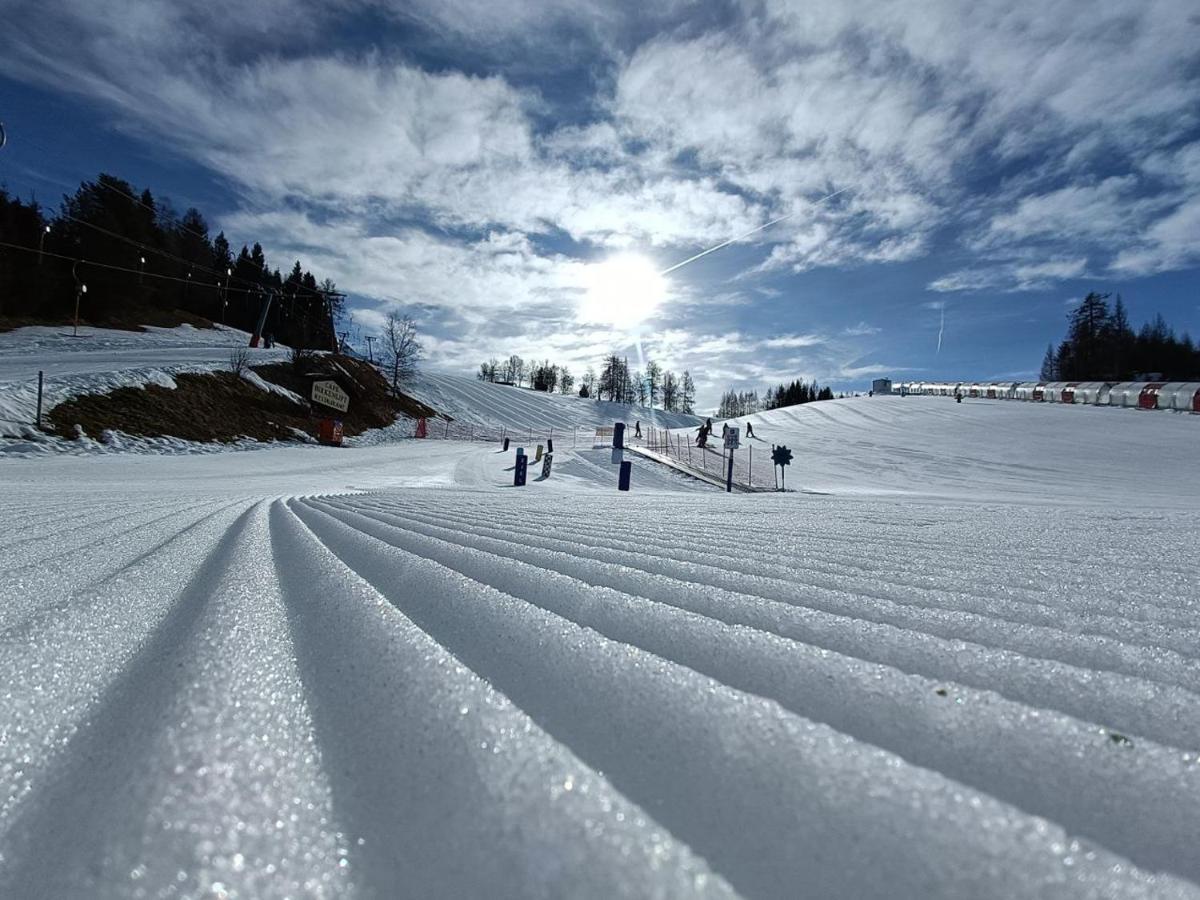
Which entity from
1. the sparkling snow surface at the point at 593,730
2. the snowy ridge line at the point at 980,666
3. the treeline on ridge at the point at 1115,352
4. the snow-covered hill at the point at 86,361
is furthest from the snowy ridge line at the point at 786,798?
the treeline on ridge at the point at 1115,352

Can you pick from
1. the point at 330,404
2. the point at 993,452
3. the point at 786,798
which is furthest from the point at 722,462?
the point at 786,798

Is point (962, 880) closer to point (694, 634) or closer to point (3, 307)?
point (694, 634)

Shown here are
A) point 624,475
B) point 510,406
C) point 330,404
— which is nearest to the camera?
point 624,475

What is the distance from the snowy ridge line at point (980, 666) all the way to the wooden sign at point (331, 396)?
34538 mm

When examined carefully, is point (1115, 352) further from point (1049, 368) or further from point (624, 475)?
point (624, 475)

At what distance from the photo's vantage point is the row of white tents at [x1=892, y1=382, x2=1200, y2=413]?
132ft

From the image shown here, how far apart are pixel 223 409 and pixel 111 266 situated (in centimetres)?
2975

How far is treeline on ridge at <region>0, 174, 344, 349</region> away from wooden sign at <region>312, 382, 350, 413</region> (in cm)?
580

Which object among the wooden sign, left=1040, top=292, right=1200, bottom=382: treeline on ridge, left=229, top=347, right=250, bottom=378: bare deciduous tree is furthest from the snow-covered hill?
left=1040, top=292, right=1200, bottom=382: treeline on ridge

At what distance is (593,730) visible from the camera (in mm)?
A: 739

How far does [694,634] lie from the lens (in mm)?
1165

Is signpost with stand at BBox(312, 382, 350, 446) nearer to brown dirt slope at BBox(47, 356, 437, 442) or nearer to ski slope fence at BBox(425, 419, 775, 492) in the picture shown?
brown dirt slope at BBox(47, 356, 437, 442)

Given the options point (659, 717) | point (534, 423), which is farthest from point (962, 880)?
point (534, 423)

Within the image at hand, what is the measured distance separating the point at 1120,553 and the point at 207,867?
3167mm
